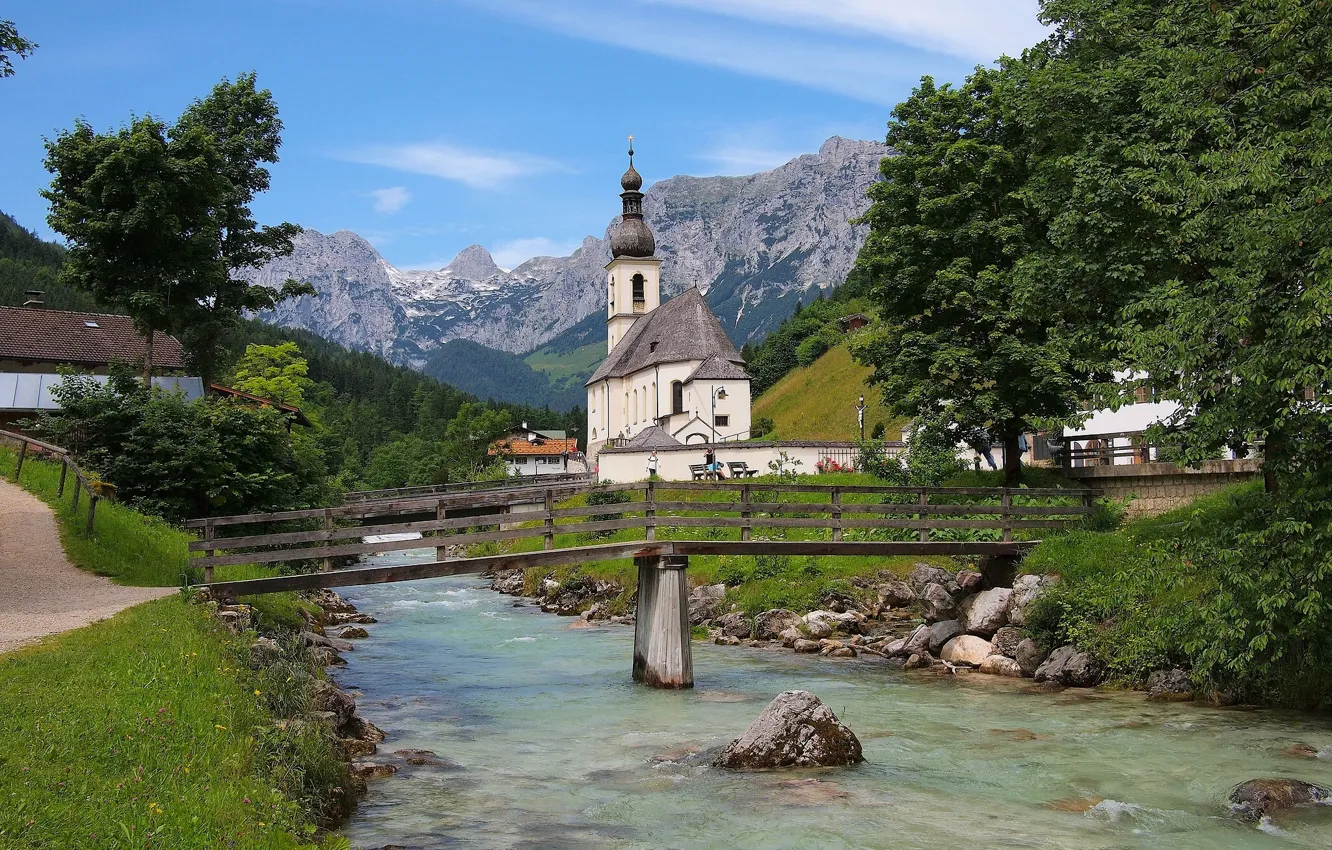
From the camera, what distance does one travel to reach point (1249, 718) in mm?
Result: 15250

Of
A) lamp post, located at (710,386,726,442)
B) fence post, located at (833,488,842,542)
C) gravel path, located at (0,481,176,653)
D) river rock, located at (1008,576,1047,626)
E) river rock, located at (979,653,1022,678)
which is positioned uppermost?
lamp post, located at (710,386,726,442)

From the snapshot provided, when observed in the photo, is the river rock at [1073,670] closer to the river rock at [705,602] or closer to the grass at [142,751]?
the river rock at [705,602]

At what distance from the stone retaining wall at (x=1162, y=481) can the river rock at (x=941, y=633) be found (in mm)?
6008

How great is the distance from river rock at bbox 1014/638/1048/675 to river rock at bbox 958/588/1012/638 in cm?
135

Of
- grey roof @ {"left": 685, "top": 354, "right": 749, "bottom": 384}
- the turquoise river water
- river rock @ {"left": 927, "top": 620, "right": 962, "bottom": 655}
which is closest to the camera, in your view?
the turquoise river water

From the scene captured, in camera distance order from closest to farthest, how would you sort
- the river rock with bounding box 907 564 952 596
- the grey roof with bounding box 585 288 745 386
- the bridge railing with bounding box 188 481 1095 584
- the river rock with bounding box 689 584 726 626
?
the bridge railing with bounding box 188 481 1095 584 → the river rock with bounding box 907 564 952 596 → the river rock with bounding box 689 584 726 626 → the grey roof with bounding box 585 288 745 386

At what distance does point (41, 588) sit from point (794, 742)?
11.6m

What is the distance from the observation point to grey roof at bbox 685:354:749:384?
68.2 meters

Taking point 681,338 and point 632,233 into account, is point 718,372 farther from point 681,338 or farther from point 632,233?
point 632,233

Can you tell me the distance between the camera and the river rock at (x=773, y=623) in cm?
2545

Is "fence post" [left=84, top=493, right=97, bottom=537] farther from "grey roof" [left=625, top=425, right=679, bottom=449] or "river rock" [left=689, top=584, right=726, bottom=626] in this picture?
"grey roof" [left=625, top=425, right=679, bottom=449]

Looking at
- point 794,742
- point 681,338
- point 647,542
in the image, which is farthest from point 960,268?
point 681,338

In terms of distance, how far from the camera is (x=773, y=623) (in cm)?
2577

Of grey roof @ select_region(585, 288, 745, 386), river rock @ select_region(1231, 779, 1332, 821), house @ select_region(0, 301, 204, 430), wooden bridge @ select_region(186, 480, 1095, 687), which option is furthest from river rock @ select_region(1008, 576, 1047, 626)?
grey roof @ select_region(585, 288, 745, 386)
